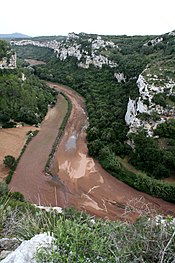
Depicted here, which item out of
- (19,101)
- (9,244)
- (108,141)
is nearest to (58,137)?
(108,141)

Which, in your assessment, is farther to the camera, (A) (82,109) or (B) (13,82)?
(A) (82,109)

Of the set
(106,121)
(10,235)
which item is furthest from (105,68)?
(10,235)

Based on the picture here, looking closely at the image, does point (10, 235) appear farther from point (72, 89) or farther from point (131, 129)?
point (72, 89)

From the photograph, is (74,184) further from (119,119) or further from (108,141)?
(119,119)

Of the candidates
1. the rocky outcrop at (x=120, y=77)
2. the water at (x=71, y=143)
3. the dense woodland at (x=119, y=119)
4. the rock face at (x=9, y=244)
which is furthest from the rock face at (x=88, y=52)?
the rock face at (x=9, y=244)

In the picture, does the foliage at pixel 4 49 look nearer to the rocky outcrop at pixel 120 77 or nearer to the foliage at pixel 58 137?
the foliage at pixel 58 137

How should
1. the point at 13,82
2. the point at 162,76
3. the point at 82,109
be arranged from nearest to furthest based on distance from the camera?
the point at 162,76 → the point at 13,82 → the point at 82,109
